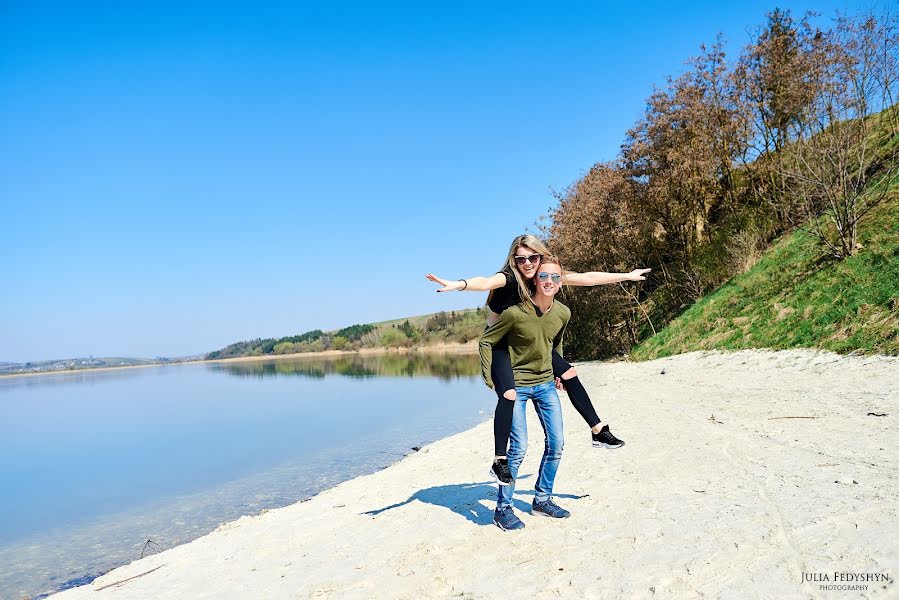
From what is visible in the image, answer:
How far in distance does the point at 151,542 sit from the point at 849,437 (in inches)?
403

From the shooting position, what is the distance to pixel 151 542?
28.1ft

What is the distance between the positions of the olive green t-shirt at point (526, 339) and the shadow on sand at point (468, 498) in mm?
1558

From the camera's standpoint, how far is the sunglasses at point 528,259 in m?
4.62

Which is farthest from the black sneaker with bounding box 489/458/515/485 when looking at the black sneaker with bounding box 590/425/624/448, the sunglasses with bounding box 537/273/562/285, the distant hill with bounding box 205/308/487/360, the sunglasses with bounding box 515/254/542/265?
the distant hill with bounding box 205/308/487/360

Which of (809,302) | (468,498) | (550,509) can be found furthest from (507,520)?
(809,302)

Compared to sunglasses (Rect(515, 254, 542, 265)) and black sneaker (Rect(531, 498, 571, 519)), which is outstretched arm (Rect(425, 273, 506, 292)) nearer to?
sunglasses (Rect(515, 254, 542, 265))

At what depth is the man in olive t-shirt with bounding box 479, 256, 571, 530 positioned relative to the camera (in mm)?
4641

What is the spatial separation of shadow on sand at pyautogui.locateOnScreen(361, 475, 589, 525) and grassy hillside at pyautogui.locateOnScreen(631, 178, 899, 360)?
342 inches

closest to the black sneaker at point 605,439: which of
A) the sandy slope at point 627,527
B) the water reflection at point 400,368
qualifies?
the sandy slope at point 627,527

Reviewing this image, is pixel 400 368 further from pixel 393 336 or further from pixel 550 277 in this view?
pixel 393 336

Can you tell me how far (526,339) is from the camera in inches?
184

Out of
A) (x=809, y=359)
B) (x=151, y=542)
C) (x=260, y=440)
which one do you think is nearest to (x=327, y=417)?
(x=260, y=440)

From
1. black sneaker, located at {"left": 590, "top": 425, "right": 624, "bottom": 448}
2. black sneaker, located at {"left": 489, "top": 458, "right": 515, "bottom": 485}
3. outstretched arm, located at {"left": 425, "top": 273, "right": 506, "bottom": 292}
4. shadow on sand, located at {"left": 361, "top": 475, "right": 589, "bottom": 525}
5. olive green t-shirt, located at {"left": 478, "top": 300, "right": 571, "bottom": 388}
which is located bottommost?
shadow on sand, located at {"left": 361, "top": 475, "right": 589, "bottom": 525}

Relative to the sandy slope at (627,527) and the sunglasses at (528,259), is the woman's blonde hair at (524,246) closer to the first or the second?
the sunglasses at (528,259)
